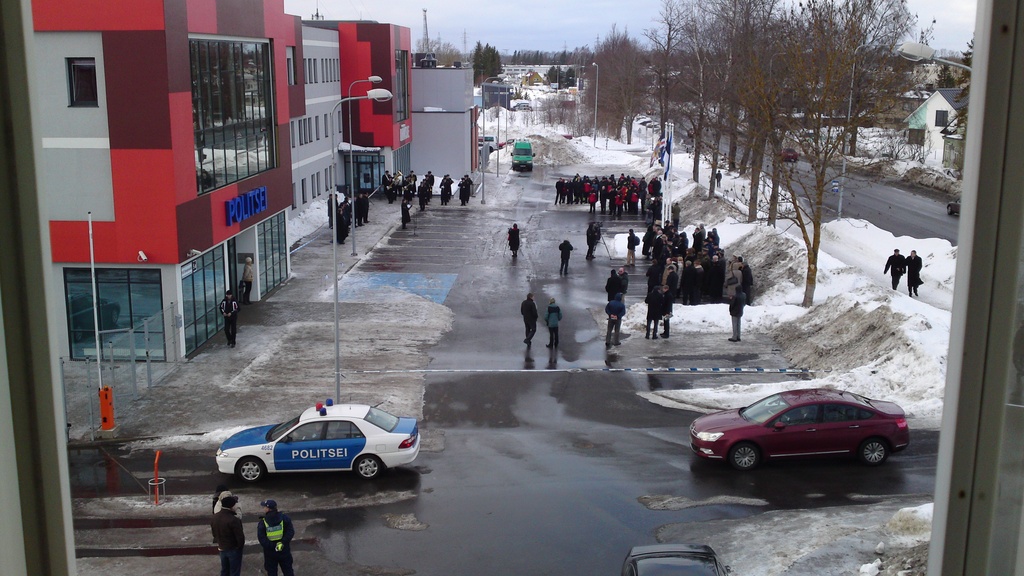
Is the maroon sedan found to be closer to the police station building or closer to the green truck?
the police station building

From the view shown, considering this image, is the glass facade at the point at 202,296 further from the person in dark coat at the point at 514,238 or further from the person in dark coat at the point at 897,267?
the person in dark coat at the point at 897,267

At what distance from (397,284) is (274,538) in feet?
63.6

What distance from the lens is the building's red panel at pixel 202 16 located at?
21727mm

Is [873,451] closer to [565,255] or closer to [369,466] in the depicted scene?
[369,466]

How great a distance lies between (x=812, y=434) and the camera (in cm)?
1506

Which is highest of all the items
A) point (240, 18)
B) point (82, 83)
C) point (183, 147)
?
point (240, 18)

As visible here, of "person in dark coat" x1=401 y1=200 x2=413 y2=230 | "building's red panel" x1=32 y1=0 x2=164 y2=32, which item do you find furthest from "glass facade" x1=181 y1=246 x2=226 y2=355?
"person in dark coat" x1=401 y1=200 x2=413 y2=230

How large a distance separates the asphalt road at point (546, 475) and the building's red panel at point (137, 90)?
752 cm

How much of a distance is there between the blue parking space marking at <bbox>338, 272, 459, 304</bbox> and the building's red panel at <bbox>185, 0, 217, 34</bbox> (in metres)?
9.06

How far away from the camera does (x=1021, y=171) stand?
1.76 meters

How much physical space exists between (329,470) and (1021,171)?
46.7 feet

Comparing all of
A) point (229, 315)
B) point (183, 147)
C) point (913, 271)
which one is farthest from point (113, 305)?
point (913, 271)

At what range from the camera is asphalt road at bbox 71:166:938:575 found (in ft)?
41.1

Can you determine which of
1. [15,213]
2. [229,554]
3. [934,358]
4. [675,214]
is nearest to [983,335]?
[15,213]
